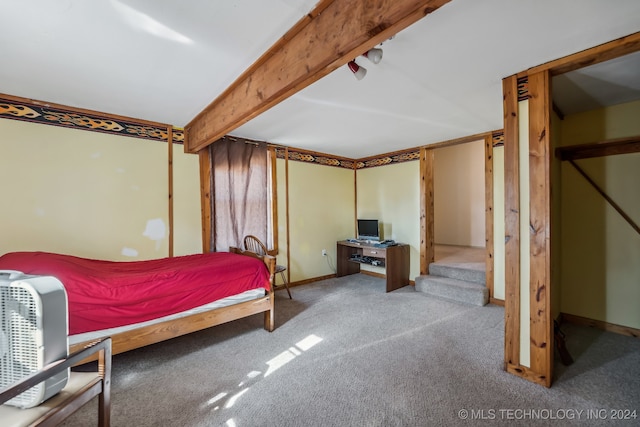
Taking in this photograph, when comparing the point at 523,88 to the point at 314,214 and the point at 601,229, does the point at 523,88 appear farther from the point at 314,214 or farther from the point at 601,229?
the point at 314,214

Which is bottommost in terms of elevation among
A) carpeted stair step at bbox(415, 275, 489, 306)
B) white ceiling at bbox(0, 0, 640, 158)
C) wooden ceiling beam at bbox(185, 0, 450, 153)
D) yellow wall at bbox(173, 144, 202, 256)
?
carpeted stair step at bbox(415, 275, 489, 306)

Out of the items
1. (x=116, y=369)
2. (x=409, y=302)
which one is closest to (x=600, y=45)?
(x=409, y=302)

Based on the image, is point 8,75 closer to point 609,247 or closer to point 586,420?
point 586,420

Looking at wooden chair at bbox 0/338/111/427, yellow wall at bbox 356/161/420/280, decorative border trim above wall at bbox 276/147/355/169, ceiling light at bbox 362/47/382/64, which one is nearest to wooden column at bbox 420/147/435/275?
yellow wall at bbox 356/161/420/280

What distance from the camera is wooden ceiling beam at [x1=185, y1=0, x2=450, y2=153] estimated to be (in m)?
1.10

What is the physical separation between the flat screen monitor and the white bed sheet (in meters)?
2.58

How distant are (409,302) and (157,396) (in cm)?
295

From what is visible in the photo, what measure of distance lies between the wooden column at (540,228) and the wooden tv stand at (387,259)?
7.39 feet

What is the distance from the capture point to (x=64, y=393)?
112cm

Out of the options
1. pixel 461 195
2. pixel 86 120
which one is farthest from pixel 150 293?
pixel 461 195

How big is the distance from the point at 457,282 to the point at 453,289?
0.21 metres

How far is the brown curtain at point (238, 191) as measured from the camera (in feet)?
11.6

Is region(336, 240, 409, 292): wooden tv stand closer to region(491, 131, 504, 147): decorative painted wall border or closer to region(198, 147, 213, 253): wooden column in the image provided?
region(491, 131, 504, 147): decorative painted wall border

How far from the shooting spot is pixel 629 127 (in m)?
2.59
